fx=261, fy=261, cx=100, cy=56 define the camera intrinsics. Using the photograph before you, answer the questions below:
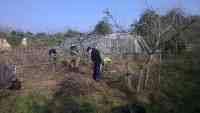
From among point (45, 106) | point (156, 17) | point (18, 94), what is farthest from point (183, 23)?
point (18, 94)

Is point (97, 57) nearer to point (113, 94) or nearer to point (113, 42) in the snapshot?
point (113, 94)

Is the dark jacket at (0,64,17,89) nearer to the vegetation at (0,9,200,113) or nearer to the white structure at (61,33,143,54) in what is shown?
the vegetation at (0,9,200,113)

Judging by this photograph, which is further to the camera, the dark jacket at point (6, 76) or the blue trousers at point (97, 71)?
the blue trousers at point (97, 71)

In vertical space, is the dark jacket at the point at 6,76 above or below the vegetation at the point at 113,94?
above

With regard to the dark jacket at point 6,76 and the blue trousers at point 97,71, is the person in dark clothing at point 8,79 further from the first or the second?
the blue trousers at point 97,71

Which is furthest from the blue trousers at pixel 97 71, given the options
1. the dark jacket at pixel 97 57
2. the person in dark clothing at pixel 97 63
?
the dark jacket at pixel 97 57

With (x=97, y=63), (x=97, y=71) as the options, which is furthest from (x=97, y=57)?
(x=97, y=71)

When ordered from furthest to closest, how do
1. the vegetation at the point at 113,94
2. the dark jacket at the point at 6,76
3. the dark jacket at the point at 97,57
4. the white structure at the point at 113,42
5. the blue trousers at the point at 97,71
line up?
the white structure at the point at 113,42 → the blue trousers at the point at 97,71 → the dark jacket at the point at 97,57 → the dark jacket at the point at 6,76 → the vegetation at the point at 113,94

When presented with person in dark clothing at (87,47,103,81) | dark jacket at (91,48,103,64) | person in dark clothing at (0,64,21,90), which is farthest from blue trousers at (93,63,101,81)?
person in dark clothing at (0,64,21,90)

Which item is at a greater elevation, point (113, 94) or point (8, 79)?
point (8, 79)

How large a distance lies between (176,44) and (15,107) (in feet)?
35.2

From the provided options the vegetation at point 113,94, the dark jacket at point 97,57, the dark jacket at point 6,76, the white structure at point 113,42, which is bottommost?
the vegetation at point 113,94

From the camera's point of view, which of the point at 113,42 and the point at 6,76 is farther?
the point at 113,42

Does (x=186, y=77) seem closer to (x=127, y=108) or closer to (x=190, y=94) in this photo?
(x=190, y=94)
